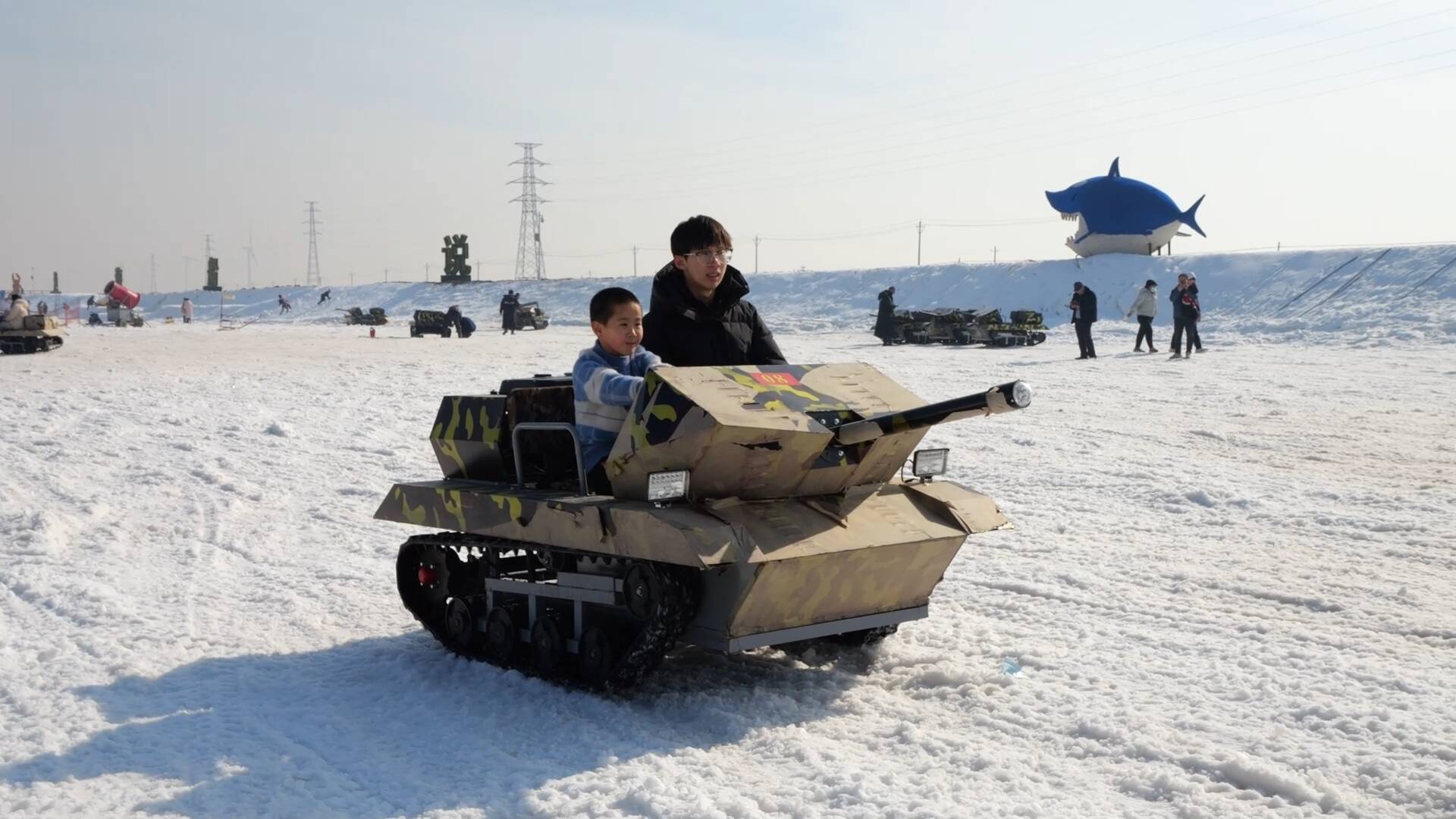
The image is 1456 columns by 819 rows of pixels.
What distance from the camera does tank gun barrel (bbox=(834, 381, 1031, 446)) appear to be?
5.39 m

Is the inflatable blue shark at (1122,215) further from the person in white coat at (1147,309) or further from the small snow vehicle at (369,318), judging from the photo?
the small snow vehicle at (369,318)

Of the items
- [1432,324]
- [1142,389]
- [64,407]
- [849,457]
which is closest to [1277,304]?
[1432,324]

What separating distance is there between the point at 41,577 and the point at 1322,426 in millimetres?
11921

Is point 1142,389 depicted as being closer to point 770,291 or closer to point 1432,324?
point 1432,324

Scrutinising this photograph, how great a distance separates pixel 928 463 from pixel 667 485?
5.12ft

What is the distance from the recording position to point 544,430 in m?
6.72

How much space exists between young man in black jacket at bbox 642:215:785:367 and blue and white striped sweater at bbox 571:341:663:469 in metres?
0.33

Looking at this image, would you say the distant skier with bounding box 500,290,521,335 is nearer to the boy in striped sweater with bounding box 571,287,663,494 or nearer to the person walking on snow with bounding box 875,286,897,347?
the person walking on snow with bounding box 875,286,897,347

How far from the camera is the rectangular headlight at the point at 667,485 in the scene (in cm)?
561

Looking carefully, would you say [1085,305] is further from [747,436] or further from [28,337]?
[747,436]

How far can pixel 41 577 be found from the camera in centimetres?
820

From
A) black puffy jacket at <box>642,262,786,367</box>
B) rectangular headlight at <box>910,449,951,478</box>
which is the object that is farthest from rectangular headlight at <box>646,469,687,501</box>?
rectangular headlight at <box>910,449,951,478</box>

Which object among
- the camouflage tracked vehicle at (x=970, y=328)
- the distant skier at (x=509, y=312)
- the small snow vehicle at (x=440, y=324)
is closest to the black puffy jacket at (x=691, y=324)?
the camouflage tracked vehicle at (x=970, y=328)

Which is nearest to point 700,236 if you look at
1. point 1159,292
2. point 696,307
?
point 696,307
